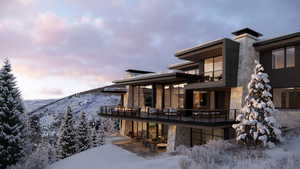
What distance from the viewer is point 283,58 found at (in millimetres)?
15680

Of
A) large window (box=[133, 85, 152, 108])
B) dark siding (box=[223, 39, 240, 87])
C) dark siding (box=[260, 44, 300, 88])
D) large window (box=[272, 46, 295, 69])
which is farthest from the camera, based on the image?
large window (box=[133, 85, 152, 108])

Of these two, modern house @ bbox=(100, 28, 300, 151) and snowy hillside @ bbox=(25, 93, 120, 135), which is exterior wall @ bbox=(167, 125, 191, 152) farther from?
snowy hillside @ bbox=(25, 93, 120, 135)

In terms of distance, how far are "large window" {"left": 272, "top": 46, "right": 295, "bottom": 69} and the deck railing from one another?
5319mm

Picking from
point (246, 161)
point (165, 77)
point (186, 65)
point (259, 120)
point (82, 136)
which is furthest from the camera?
point (82, 136)

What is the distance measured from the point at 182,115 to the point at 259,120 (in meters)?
7.76

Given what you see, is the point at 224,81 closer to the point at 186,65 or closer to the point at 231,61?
the point at 231,61

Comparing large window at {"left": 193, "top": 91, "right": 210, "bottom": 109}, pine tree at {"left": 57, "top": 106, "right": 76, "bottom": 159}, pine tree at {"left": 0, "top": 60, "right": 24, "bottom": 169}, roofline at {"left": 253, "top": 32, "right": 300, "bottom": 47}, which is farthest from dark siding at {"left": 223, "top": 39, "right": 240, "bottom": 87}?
pine tree at {"left": 57, "top": 106, "right": 76, "bottom": 159}

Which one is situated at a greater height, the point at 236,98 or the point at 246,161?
the point at 236,98

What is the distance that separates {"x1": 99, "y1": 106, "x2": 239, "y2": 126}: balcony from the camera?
14188 mm

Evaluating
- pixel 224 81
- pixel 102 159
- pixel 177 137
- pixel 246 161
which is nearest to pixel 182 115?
pixel 177 137

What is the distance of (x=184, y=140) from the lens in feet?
58.6

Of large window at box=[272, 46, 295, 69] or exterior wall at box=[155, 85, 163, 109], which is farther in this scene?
exterior wall at box=[155, 85, 163, 109]

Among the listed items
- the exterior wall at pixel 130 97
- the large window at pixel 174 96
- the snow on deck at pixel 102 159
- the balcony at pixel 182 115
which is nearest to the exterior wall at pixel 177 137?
the balcony at pixel 182 115

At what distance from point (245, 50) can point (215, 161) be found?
1131 centimetres
